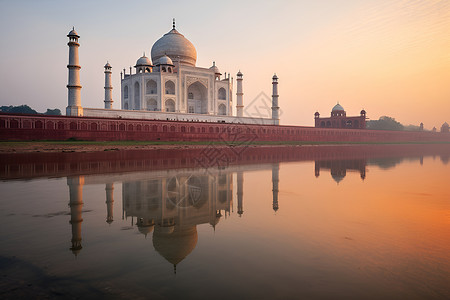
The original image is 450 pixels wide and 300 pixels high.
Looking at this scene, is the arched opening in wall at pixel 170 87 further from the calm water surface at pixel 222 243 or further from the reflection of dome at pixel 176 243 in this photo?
the reflection of dome at pixel 176 243

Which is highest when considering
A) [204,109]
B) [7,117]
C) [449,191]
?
[204,109]

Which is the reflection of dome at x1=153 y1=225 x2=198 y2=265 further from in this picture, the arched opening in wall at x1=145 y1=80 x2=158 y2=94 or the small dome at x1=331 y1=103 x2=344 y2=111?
the small dome at x1=331 y1=103 x2=344 y2=111

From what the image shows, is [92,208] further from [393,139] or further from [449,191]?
[393,139]

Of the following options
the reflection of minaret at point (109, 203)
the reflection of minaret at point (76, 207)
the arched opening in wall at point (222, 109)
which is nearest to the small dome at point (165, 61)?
the arched opening in wall at point (222, 109)

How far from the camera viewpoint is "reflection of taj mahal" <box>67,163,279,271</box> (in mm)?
3344

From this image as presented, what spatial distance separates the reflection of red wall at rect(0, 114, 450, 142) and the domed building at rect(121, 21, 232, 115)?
3.89 m

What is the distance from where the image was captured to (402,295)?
2152 mm

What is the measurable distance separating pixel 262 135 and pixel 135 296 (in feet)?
102

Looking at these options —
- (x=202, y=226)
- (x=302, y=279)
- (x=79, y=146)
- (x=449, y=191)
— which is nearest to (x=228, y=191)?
(x=202, y=226)

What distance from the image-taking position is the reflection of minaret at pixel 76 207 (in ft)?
10.5

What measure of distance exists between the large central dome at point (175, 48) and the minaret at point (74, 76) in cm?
1289

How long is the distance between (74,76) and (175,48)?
47.3 feet

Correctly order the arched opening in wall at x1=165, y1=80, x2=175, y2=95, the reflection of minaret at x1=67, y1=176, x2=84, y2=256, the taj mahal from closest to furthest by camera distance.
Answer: the reflection of minaret at x1=67, y1=176, x2=84, y2=256 < the taj mahal < the arched opening in wall at x1=165, y1=80, x2=175, y2=95

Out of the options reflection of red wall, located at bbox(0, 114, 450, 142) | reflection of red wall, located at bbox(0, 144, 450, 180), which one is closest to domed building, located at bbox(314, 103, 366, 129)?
reflection of red wall, located at bbox(0, 114, 450, 142)
